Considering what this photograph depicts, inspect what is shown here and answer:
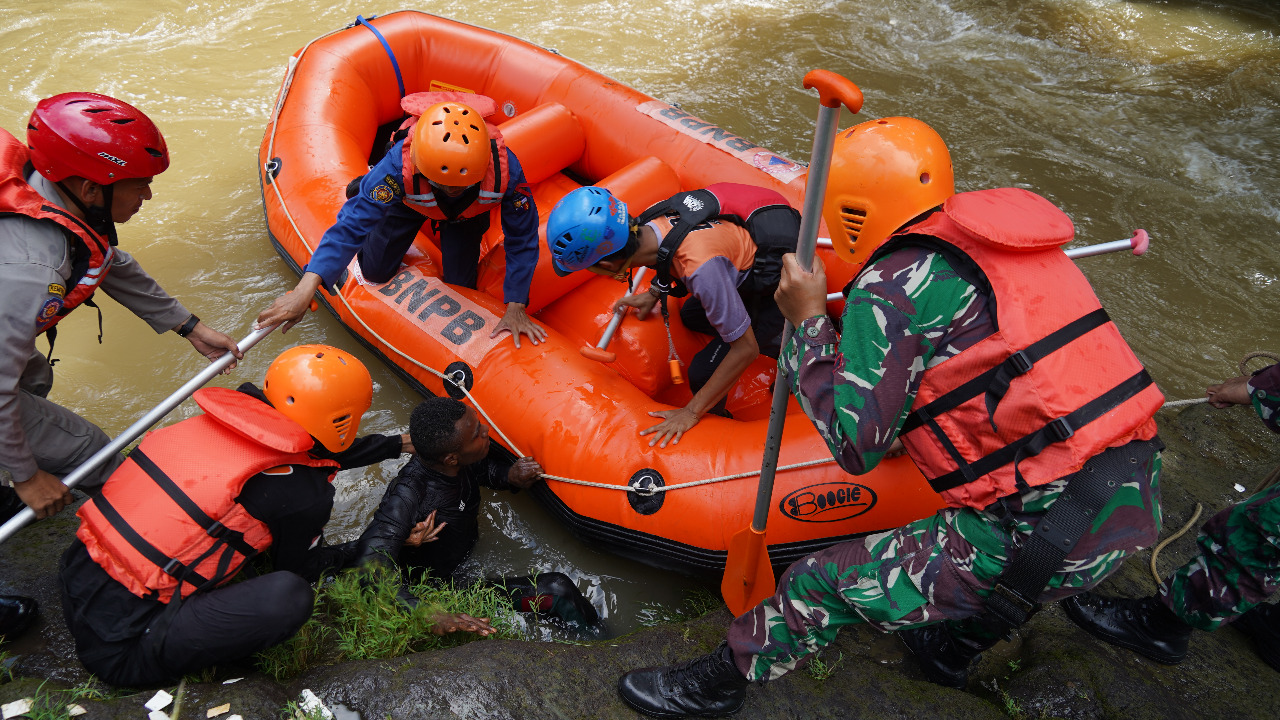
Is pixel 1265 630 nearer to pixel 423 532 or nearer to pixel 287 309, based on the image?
pixel 423 532

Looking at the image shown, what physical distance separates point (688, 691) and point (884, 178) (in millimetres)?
1532

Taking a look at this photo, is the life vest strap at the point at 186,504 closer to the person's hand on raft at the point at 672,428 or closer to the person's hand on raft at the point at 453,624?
the person's hand on raft at the point at 453,624

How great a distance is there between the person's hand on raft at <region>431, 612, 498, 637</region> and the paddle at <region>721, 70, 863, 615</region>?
0.84 m

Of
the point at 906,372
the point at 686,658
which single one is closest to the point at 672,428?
the point at 686,658

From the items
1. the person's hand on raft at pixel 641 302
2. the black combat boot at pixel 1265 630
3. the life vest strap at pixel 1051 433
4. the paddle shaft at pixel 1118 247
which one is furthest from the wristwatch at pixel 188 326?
the black combat boot at pixel 1265 630

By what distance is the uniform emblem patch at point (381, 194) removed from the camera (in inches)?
116

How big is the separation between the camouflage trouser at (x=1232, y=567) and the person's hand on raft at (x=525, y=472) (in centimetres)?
215

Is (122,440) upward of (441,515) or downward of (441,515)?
upward

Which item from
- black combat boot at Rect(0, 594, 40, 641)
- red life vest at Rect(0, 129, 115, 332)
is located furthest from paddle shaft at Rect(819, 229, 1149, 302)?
black combat boot at Rect(0, 594, 40, 641)

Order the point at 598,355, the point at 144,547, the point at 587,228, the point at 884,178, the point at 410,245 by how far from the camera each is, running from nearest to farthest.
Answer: the point at 884,178, the point at 144,547, the point at 587,228, the point at 598,355, the point at 410,245

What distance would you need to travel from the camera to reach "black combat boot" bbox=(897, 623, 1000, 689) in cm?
223

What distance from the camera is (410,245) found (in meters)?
3.50

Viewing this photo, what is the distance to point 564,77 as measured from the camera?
4449 mm

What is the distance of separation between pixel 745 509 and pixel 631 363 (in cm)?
91
